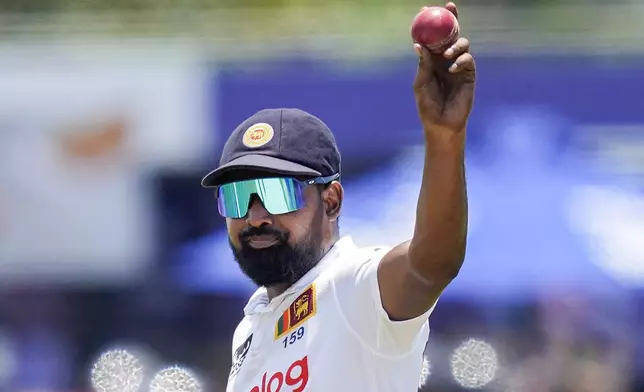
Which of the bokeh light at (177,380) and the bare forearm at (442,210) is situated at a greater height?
the bare forearm at (442,210)

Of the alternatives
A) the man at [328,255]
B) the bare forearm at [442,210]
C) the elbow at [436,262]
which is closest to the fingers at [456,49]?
the man at [328,255]

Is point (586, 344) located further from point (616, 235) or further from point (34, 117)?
point (34, 117)

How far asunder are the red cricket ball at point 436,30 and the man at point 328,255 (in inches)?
0.7

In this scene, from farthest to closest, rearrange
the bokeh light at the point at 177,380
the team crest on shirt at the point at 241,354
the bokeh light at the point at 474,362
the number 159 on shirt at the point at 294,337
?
1. the bokeh light at the point at 177,380
2. the bokeh light at the point at 474,362
3. the team crest on shirt at the point at 241,354
4. the number 159 on shirt at the point at 294,337

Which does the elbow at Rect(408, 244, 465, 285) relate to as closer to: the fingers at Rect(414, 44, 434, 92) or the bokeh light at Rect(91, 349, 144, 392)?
the fingers at Rect(414, 44, 434, 92)

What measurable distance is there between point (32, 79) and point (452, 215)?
658 centimetres

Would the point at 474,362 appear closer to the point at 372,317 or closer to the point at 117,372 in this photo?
the point at 117,372

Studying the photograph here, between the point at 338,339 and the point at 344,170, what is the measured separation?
527 cm

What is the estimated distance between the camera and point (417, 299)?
2.11 meters

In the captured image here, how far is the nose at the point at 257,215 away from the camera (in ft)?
8.23

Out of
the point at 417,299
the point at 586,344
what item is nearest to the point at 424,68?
the point at 417,299

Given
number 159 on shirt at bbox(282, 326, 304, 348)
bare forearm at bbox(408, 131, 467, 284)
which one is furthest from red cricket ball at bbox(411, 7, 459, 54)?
number 159 on shirt at bbox(282, 326, 304, 348)

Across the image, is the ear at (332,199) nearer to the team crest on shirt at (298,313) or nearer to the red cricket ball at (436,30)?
the team crest on shirt at (298,313)

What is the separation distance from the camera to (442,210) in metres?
2.02
